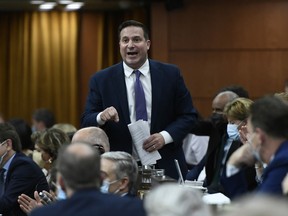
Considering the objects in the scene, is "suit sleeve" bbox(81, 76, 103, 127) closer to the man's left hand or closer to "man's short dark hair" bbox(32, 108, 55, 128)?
the man's left hand

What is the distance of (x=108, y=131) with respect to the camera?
5551 millimetres

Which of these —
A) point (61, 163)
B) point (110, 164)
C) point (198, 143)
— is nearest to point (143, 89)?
point (110, 164)

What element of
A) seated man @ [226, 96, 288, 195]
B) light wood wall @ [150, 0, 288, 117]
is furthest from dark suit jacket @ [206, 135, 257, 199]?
light wood wall @ [150, 0, 288, 117]

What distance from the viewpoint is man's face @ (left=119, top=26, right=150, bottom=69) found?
5.48 metres

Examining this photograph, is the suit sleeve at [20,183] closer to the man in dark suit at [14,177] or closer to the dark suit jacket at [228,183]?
the man in dark suit at [14,177]

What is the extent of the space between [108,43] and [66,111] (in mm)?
1172

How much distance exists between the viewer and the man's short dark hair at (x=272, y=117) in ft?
11.8

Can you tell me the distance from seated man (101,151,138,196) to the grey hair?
1.15 metres

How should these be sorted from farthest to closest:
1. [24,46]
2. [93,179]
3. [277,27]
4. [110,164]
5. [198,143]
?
[24,46]
[277,27]
[198,143]
[110,164]
[93,179]

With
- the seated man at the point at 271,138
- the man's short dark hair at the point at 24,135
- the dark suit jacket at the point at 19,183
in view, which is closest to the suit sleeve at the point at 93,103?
the dark suit jacket at the point at 19,183

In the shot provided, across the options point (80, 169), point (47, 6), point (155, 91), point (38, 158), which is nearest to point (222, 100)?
point (38, 158)

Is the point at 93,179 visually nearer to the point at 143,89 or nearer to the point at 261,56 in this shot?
the point at 143,89

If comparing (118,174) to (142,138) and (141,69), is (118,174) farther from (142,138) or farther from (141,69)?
(141,69)

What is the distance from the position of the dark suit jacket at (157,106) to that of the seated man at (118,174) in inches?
45.4
